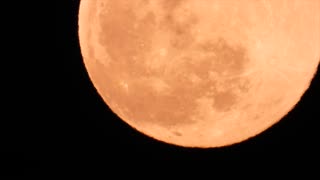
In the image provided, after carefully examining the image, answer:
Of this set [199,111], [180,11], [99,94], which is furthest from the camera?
[99,94]

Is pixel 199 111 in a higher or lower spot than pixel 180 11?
lower

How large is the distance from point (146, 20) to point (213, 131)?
4.25ft

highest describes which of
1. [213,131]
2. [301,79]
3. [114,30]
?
[114,30]

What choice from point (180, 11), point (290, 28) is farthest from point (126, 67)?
point (290, 28)

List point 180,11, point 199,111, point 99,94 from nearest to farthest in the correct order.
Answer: point 180,11, point 199,111, point 99,94

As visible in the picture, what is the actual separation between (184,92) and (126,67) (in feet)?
1.91

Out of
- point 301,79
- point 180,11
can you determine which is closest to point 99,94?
point 180,11

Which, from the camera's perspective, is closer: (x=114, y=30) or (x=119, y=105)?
(x=114, y=30)

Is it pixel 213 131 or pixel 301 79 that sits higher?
pixel 301 79

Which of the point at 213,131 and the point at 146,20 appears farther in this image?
the point at 213,131

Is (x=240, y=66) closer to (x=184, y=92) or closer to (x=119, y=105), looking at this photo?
(x=184, y=92)

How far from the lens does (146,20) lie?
646cm

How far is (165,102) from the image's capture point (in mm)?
6680

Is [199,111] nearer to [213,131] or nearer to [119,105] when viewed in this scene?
[213,131]
